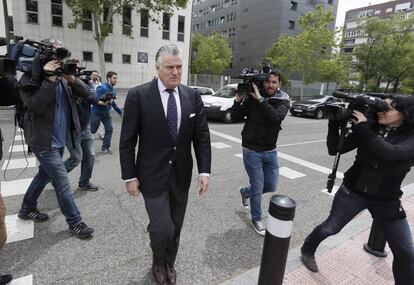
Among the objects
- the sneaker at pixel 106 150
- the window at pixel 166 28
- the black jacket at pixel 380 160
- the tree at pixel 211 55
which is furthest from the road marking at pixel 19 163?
the tree at pixel 211 55

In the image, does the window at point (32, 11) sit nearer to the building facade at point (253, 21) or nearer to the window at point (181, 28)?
the window at point (181, 28)

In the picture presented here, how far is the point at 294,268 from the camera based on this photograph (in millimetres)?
2998

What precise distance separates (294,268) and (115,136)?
7.44 meters

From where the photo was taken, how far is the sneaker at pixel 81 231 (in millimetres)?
3367

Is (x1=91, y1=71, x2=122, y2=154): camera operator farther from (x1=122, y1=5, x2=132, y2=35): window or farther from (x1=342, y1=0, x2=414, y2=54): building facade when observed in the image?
(x1=342, y1=0, x2=414, y2=54): building facade

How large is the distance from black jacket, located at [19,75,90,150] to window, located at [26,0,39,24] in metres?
24.6

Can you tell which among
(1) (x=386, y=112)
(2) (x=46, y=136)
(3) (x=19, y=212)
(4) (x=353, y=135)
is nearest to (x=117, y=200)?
(3) (x=19, y=212)

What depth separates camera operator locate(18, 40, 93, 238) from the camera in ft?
9.65

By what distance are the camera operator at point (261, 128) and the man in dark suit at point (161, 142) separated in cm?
107

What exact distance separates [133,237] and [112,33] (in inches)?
1026

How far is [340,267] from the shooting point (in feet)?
10.1

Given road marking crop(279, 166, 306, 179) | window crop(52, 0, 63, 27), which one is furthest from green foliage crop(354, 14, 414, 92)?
road marking crop(279, 166, 306, 179)

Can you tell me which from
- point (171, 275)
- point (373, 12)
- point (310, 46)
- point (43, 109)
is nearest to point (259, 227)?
point (171, 275)

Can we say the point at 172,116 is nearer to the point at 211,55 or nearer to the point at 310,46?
the point at 310,46
